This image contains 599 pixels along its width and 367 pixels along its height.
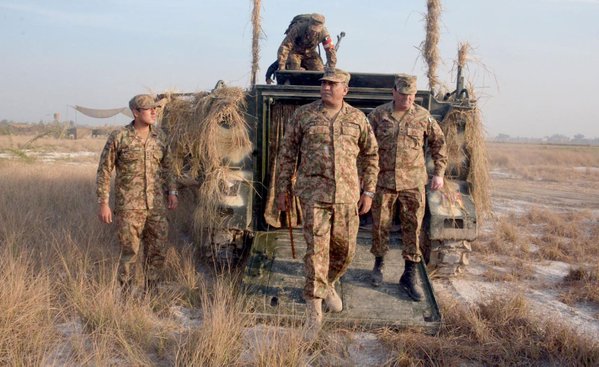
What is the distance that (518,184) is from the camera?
17.8 metres

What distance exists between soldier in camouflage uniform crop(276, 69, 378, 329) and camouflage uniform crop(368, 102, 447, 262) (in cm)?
51

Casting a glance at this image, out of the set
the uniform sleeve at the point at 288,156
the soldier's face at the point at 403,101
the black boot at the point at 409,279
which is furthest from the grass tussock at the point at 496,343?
the soldier's face at the point at 403,101

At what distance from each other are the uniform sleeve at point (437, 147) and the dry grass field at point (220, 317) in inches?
50.1

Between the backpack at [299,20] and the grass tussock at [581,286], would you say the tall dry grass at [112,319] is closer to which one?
the grass tussock at [581,286]

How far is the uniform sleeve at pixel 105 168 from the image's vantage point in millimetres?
4676

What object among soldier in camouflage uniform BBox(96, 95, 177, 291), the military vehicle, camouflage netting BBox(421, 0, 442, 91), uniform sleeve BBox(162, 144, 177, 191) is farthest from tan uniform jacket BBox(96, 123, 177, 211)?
camouflage netting BBox(421, 0, 442, 91)

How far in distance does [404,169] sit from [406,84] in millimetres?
774

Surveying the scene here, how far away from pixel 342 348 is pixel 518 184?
1579 cm

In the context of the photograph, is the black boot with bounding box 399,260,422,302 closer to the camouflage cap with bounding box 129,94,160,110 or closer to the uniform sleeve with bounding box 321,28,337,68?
the camouflage cap with bounding box 129,94,160,110

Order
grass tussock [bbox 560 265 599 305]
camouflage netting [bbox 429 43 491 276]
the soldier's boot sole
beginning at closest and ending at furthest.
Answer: the soldier's boot sole, grass tussock [bbox 560 265 599 305], camouflage netting [bbox 429 43 491 276]

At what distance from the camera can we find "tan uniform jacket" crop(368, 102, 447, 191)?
4758 mm

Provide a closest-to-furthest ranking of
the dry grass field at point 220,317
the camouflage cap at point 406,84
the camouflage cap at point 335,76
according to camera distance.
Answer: the dry grass field at point 220,317
the camouflage cap at point 335,76
the camouflage cap at point 406,84

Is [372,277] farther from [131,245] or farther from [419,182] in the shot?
[131,245]

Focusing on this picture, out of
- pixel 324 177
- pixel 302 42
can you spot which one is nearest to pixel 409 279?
pixel 324 177
